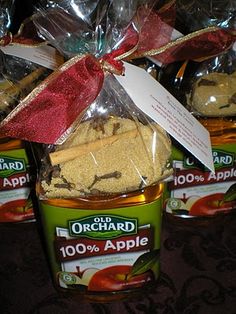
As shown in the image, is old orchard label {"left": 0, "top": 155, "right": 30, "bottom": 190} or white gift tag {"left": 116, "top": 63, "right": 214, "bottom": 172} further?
old orchard label {"left": 0, "top": 155, "right": 30, "bottom": 190}

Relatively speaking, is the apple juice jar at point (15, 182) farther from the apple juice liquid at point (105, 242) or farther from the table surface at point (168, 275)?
the apple juice liquid at point (105, 242)

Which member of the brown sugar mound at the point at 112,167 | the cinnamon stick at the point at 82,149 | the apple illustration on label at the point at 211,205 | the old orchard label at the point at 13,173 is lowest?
the apple illustration on label at the point at 211,205

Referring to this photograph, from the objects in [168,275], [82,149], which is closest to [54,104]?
[82,149]

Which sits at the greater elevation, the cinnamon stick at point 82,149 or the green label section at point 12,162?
the cinnamon stick at point 82,149

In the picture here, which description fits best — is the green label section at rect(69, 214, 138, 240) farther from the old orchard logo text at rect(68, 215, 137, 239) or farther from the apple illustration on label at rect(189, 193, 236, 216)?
the apple illustration on label at rect(189, 193, 236, 216)

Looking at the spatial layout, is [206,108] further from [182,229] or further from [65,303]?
[65,303]

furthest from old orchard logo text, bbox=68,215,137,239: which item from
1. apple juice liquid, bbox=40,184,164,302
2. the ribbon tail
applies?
the ribbon tail

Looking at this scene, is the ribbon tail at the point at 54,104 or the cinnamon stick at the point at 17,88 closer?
the ribbon tail at the point at 54,104

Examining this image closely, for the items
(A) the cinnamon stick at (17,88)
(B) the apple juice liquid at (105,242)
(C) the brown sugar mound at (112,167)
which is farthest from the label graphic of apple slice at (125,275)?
(A) the cinnamon stick at (17,88)

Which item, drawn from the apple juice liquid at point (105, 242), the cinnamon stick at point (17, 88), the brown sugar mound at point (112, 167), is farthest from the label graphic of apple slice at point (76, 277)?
the cinnamon stick at point (17, 88)
